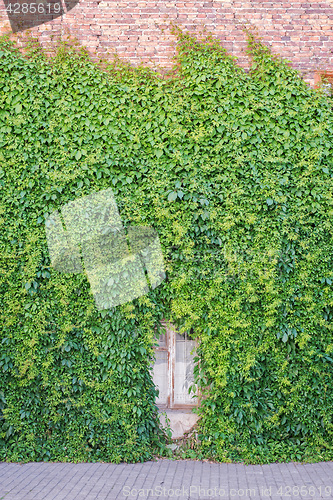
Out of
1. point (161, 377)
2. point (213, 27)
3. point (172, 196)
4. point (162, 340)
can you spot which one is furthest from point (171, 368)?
point (213, 27)

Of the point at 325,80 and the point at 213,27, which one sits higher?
the point at 213,27

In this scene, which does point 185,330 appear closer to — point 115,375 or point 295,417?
point 115,375

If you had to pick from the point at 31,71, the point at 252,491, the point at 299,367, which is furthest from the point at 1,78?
the point at 252,491

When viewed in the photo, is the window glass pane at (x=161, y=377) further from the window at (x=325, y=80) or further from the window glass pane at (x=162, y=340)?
the window at (x=325, y=80)

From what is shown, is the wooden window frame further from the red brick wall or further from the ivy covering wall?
the red brick wall

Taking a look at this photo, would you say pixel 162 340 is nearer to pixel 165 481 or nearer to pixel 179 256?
pixel 179 256

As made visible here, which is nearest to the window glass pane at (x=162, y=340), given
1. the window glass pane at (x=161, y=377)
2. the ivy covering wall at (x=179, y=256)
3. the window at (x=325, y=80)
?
the window glass pane at (x=161, y=377)

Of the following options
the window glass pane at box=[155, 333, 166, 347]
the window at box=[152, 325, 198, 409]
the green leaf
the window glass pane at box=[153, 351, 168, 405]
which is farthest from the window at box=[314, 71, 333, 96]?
the window glass pane at box=[153, 351, 168, 405]
